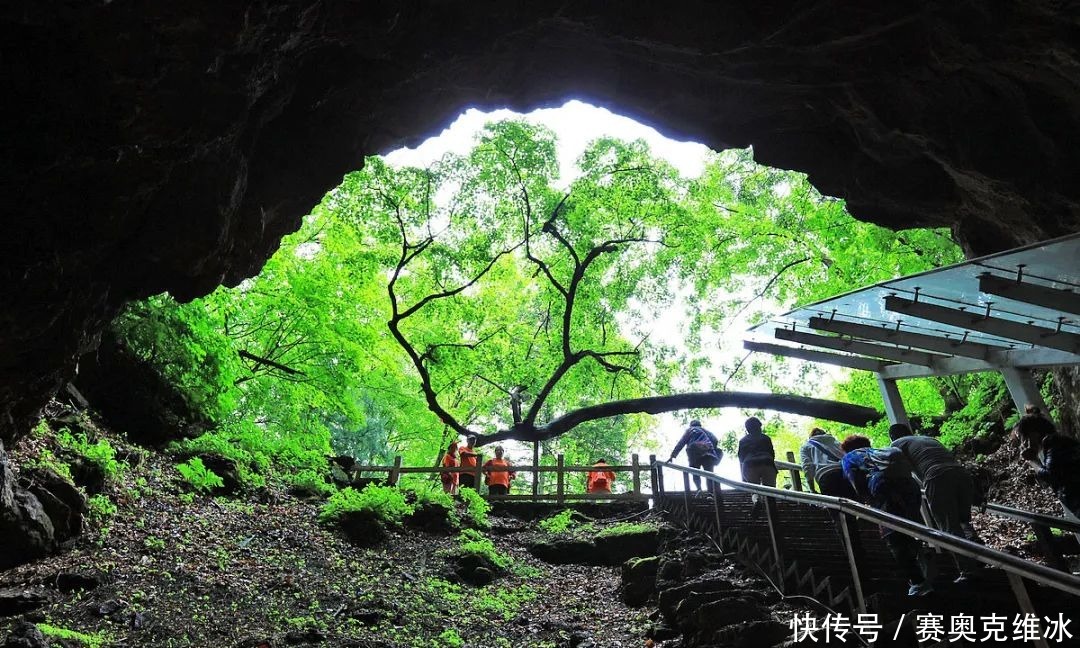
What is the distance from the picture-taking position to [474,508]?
12523 mm

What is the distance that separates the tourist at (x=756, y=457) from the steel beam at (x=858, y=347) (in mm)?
1635

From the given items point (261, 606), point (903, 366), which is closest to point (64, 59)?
point (261, 606)

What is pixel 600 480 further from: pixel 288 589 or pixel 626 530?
pixel 288 589

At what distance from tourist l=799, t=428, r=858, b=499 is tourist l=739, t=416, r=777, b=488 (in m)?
1.29

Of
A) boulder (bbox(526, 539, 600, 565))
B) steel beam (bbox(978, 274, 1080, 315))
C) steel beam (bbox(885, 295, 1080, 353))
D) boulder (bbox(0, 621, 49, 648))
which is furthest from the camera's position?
boulder (bbox(526, 539, 600, 565))

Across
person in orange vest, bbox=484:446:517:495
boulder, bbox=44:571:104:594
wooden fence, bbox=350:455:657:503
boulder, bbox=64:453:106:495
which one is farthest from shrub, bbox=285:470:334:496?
boulder, bbox=44:571:104:594

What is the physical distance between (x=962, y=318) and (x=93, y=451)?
1150 cm

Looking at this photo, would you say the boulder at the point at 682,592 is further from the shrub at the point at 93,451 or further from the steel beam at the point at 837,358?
the shrub at the point at 93,451

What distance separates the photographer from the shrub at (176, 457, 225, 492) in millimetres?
9164

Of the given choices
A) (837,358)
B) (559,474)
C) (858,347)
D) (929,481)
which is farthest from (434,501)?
(929,481)

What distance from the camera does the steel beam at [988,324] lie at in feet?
21.4

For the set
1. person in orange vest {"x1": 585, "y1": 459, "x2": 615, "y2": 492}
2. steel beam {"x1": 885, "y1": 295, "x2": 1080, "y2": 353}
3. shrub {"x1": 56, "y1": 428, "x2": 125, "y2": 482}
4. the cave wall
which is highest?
the cave wall

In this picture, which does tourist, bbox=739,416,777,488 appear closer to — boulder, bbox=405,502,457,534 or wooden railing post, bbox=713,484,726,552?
wooden railing post, bbox=713,484,726,552

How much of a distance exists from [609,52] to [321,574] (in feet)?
28.0
